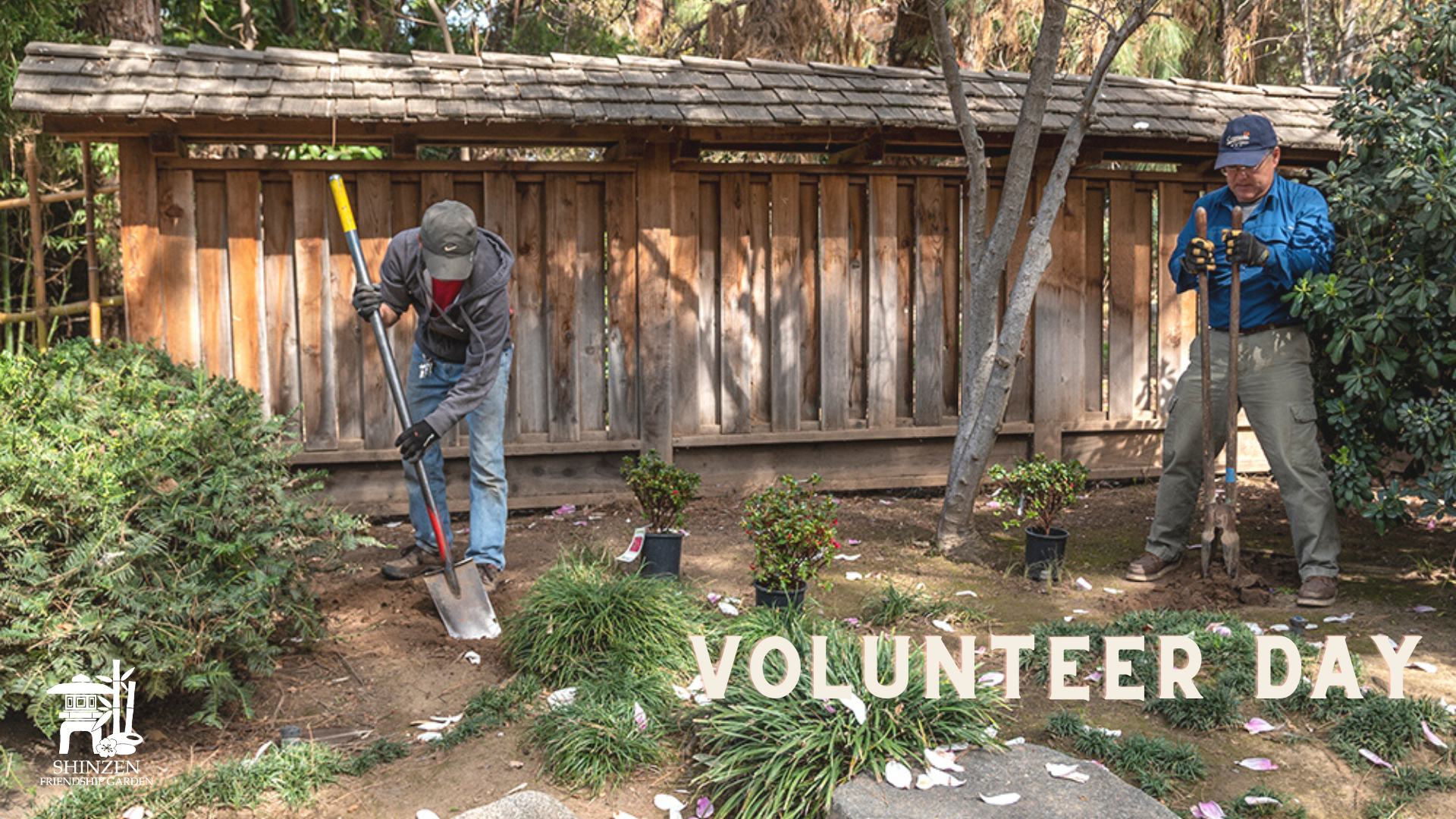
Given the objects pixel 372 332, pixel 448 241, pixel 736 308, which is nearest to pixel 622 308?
pixel 736 308

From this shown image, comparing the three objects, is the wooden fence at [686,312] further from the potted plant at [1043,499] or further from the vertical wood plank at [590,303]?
the potted plant at [1043,499]

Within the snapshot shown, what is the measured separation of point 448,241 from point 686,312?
250cm

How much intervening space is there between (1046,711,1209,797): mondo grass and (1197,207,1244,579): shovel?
6.24 ft

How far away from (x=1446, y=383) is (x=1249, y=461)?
286cm

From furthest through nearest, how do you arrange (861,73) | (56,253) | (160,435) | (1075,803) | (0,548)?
1. (56,253)
2. (861,73)
3. (160,435)
4. (0,548)
5. (1075,803)

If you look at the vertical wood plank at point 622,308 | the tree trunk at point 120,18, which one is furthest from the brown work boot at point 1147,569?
the tree trunk at point 120,18

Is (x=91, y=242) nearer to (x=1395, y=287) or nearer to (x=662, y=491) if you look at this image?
(x=662, y=491)

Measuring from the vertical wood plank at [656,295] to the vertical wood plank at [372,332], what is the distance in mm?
1572

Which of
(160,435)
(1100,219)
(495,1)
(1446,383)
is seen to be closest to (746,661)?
(160,435)

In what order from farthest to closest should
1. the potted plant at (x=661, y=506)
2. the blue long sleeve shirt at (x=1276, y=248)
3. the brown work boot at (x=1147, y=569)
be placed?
the brown work boot at (x=1147, y=569), the potted plant at (x=661, y=506), the blue long sleeve shirt at (x=1276, y=248)

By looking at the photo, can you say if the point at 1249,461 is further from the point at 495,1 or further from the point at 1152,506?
the point at 495,1

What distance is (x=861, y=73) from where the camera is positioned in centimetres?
720

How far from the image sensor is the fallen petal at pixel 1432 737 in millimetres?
3557

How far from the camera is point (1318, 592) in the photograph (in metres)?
5.07
